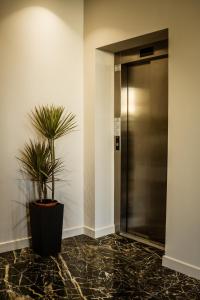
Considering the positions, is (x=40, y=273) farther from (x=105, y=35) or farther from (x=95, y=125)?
(x=105, y=35)

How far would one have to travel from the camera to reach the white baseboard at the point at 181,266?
9.27 ft

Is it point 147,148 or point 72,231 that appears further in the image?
point 72,231

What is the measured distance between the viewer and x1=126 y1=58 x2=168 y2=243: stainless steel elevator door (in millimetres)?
3506

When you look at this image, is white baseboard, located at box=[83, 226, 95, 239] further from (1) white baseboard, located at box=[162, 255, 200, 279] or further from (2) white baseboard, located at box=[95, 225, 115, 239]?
(1) white baseboard, located at box=[162, 255, 200, 279]

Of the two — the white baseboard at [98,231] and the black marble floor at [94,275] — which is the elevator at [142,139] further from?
the black marble floor at [94,275]

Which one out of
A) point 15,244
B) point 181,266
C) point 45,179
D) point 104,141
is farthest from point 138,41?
point 15,244

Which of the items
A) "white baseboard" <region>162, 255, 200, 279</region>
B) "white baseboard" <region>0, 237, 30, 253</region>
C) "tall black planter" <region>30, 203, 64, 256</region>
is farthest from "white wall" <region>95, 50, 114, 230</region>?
"white baseboard" <region>162, 255, 200, 279</region>

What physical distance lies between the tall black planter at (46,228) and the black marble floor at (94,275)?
0.10 m

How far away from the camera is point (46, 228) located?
128 inches

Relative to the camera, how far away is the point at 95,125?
3.81 m

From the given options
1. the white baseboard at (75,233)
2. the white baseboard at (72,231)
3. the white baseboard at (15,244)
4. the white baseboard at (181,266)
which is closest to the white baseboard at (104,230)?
the white baseboard at (75,233)

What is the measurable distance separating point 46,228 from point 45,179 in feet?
1.60

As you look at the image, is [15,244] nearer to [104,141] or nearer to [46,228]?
[46,228]

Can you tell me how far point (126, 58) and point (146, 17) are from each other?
0.66m
